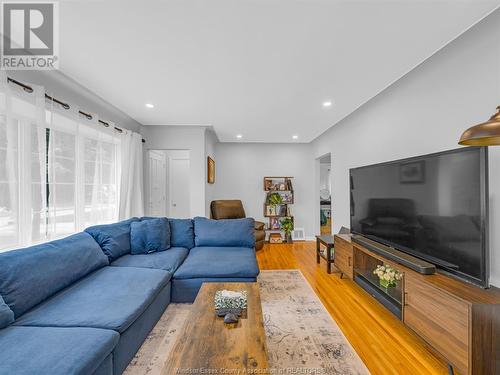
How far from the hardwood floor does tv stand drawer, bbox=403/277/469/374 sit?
19 centimetres

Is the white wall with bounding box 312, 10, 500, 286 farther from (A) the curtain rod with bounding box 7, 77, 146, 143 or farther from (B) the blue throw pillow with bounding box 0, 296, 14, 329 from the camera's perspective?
(A) the curtain rod with bounding box 7, 77, 146, 143

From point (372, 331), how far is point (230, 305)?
4.78 ft

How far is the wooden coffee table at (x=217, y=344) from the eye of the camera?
114 centimetres

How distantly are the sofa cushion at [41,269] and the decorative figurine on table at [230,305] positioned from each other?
1281 millimetres

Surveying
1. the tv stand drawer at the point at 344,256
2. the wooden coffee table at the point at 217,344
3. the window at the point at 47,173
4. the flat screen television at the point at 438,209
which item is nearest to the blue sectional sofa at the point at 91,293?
the window at the point at 47,173

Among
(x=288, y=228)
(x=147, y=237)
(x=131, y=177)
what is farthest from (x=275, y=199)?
→ (x=147, y=237)

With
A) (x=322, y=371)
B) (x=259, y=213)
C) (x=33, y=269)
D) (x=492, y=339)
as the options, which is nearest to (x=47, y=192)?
(x=33, y=269)

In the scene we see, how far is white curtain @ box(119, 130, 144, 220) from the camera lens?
3576mm

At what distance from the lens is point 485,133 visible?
126cm

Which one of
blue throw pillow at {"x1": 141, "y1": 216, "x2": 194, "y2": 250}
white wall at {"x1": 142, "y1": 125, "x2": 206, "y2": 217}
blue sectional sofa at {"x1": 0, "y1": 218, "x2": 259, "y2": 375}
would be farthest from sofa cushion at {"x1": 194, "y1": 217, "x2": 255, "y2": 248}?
white wall at {"x1": 142, "y1": 125, "x2": 206, "y2": 217}

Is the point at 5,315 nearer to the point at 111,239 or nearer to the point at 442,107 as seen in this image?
the point at 111,239

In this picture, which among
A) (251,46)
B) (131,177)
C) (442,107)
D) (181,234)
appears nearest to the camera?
(251,46)

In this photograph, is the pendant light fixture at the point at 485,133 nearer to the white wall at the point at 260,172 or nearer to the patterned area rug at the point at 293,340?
the patterned area rug at the point at 293,340

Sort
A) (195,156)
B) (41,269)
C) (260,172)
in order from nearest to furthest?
(41,269) < (195,156) < (260,172)
